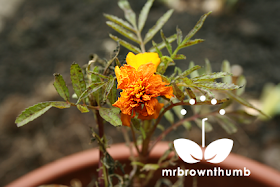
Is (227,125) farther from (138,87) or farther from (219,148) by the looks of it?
(138,87)

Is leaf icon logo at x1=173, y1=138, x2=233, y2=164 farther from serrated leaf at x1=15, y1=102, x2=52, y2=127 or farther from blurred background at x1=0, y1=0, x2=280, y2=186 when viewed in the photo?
blurred background at x1=0, y1=0, x2=280, y2=186

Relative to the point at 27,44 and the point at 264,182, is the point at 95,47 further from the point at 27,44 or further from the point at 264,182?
the point at 264,182

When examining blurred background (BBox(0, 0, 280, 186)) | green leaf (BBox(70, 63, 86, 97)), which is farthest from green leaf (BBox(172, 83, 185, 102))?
blurred background (BBox(0, 0, 280, 186))

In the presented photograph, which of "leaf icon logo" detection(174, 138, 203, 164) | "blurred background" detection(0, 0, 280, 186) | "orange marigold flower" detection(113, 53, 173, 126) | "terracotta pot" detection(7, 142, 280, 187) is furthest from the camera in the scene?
"blurred background" detection(0, 0, 280, 186)

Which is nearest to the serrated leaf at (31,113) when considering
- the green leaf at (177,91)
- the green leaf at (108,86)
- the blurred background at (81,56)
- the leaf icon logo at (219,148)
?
the green leaf at (108,86)

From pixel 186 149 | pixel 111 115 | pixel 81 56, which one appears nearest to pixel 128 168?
pixel 186 149
